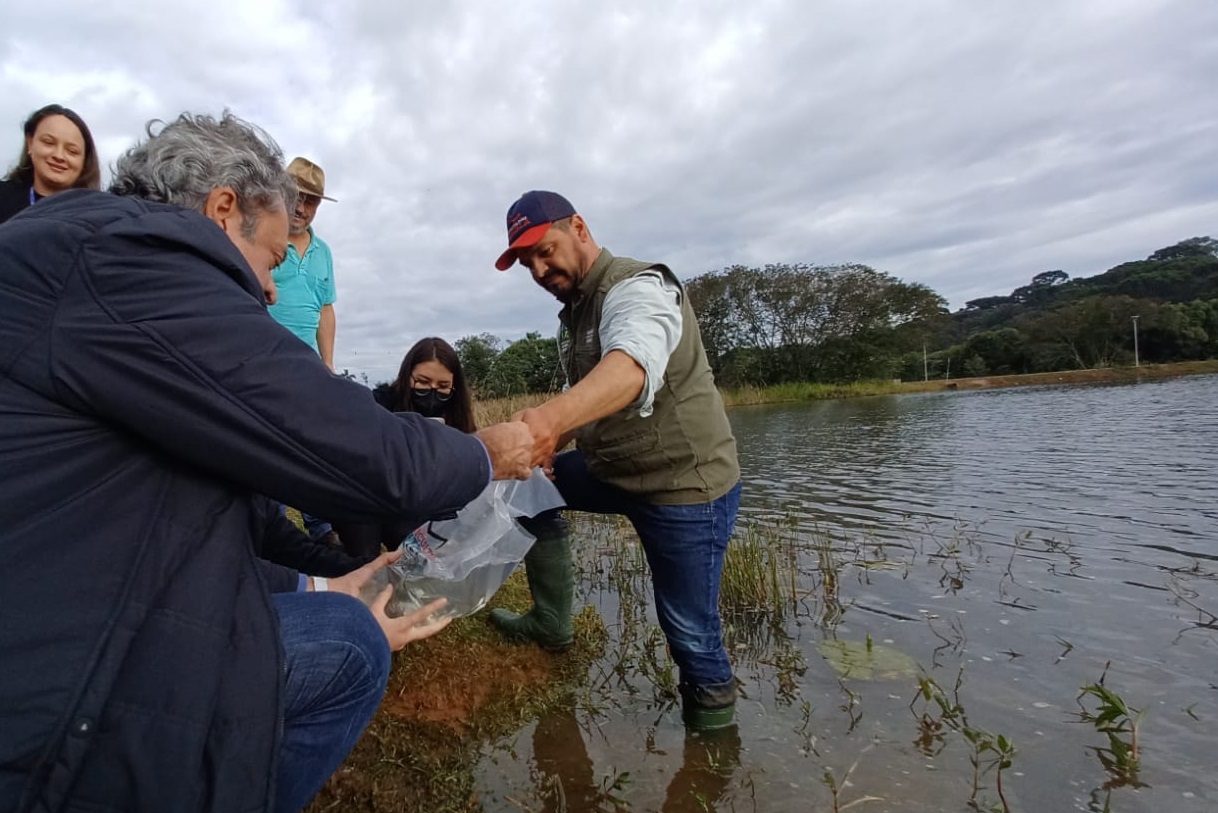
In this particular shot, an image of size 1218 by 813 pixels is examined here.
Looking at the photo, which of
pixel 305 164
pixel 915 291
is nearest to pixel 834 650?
pixel 305 164

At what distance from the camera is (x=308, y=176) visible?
406 cm

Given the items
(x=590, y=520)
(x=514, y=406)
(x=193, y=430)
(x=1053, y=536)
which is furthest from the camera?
(x=514, y=406)

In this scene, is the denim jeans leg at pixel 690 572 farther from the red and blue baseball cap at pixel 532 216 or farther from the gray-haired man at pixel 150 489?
the gray-haired man at pixel 150 489

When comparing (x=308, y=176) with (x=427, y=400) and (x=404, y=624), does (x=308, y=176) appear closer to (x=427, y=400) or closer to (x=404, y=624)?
(x=427, y=400)

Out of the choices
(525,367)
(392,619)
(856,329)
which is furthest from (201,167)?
(856,329)

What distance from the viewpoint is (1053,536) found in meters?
6.44

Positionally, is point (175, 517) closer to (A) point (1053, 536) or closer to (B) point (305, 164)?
(B) point (305, 164)

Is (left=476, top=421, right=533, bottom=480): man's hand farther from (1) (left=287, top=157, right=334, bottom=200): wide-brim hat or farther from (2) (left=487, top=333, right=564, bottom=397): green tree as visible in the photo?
(2) (left=487, top=333, right=564, bottom=397): green tree

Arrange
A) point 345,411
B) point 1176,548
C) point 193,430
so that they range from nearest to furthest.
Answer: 1. point 193,430
2. point 345,411
3. point 1176,548

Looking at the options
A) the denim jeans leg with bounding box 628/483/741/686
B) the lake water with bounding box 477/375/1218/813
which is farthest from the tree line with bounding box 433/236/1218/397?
the denim jeans leg with bounding box 628/483/741/686

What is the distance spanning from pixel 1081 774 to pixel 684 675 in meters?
1.58

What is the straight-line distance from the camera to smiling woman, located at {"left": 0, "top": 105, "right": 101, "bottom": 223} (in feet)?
10.3

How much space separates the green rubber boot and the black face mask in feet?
3.35

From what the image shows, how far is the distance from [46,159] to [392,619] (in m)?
2.82
